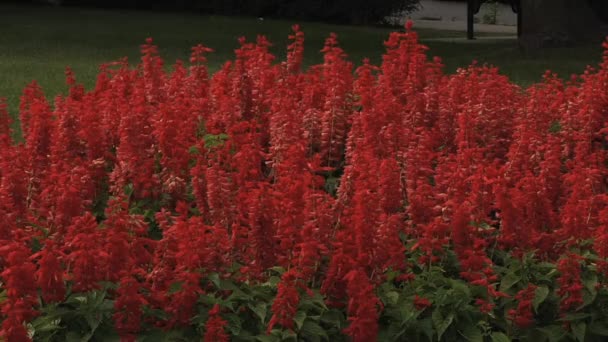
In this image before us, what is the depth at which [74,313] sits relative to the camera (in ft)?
14.4

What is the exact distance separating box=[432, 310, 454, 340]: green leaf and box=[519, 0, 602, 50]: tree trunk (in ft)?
42.9

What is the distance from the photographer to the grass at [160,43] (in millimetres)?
14755

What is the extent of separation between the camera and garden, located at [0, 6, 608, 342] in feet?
14.5

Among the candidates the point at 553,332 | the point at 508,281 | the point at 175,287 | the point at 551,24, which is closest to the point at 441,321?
the point at 508,281

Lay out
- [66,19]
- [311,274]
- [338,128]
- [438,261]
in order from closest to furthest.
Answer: [311,274]
[438,261]
[338,128]
[66,19]

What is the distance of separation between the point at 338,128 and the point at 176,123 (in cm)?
98

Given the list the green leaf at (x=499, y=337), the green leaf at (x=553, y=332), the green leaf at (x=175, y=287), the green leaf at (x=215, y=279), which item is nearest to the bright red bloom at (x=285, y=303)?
the green leaf at (x=215, y=279)

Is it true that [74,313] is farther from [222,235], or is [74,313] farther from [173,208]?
[173,208]

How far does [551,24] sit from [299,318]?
13799mm

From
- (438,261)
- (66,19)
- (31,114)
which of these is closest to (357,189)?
(438,261)

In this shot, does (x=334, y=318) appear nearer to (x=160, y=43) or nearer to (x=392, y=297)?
(x=392, y=297)

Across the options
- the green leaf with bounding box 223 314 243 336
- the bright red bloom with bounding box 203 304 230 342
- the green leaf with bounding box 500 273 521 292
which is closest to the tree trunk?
the green leaf with bounding box 500 273 521 292

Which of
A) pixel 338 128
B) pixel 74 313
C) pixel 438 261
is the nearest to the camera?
pixel 74 313

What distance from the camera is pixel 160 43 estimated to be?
19.2m
